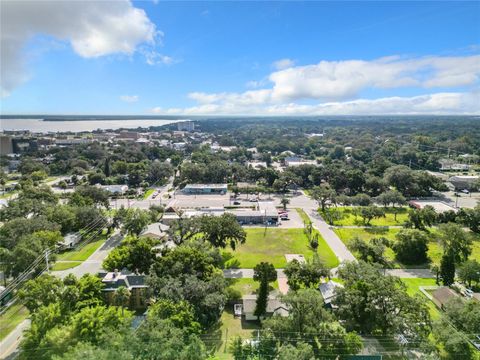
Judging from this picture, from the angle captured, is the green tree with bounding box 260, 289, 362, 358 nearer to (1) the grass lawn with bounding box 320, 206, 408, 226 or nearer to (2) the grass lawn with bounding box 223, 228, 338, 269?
(2) the grass lawn with bounding box 223, 228, 338, 269

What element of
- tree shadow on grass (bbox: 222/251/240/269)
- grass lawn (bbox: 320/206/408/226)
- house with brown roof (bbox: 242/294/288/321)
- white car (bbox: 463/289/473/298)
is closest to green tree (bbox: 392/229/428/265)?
white car (bbox: 463/289/473/298)

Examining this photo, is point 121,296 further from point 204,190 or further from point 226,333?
point 204,190

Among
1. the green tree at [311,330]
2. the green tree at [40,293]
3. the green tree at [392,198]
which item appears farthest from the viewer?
the green tree at [392,198]

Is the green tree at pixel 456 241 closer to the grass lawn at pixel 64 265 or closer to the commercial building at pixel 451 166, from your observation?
the grass lawn at pixel 64 265

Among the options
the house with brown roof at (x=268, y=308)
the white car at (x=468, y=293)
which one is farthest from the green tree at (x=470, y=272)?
the house with brown roof at (x=268, y=308)

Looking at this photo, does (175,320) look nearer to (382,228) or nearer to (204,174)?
(382,228)

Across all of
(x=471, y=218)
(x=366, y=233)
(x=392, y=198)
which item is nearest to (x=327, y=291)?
(x=366, y=233)

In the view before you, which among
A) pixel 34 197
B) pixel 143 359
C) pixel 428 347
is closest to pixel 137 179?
pixel 34 197
